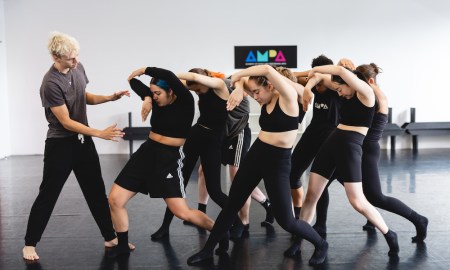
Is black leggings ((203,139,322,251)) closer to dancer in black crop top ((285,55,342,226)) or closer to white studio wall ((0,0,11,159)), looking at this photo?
dancer in black crop top ((285,55,342,226))

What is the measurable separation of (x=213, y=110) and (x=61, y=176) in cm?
118

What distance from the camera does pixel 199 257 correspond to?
3232 mm

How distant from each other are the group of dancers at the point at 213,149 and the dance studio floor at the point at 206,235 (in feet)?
0.41

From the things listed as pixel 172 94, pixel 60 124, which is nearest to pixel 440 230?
pixel 172 94

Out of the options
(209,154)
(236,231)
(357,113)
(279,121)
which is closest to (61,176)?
(209,154)

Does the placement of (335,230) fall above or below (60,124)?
below

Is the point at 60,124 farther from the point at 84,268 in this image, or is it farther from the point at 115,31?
the point at 115,31

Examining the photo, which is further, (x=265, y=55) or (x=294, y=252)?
(x=265, y=55)

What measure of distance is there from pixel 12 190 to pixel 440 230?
4.65 metres

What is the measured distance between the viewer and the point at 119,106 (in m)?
9.15

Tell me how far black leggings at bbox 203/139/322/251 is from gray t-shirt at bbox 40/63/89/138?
1.20 m

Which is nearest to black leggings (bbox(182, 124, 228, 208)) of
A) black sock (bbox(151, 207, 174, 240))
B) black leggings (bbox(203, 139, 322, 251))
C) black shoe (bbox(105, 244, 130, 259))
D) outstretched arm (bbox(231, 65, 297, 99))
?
black sock (bbox(151, 207, 174, 240))

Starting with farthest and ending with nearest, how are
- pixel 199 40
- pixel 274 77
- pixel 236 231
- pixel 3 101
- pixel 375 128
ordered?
pixel 199 40
pixel 3 101
pixel 236 231
pixel 375 128
pixel 274 77

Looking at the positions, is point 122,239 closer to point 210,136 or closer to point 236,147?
point 210,136
